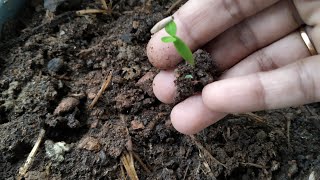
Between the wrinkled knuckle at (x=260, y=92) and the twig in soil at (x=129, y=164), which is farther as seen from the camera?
the twig in soil at (x=129, y=164)

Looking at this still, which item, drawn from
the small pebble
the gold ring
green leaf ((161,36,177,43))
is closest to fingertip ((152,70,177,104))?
green leaf ((161,36,177,43))

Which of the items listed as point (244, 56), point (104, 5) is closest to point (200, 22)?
point (244, 56)

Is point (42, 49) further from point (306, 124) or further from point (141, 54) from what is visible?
point (306, 124)

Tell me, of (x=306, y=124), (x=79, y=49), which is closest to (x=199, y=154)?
(x=306, y=124)

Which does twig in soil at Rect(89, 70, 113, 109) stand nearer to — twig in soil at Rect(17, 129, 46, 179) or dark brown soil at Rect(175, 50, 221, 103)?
twig in soil at Rect(17, 129, 46, 179)

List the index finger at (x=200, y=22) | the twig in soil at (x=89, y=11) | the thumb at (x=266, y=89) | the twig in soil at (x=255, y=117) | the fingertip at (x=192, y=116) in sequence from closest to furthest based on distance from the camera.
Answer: the thumb at (x=266, y=89), the fingertip at (x=192, y=116), the index finger at (x=200, y=22), the twig in soil at (x=255, y=117), the twig in soil at (x=89, y=11)

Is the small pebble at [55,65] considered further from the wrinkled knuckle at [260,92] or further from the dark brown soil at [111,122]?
the wrinkled knuckle at [260,92]

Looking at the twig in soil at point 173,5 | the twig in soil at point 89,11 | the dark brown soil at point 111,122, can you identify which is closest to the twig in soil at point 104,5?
the twig in soil at point 89,11
